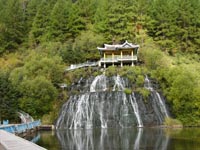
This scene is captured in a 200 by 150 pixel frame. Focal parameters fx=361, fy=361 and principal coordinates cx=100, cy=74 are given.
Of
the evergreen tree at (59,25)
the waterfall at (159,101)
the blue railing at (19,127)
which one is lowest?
the blue railing at (19,127)

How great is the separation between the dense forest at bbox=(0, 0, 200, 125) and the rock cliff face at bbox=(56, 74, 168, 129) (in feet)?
5.32

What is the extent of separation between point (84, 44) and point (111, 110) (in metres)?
19.0

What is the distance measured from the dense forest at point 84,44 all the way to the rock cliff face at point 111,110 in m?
1.62

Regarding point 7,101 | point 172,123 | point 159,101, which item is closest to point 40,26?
point 7,101

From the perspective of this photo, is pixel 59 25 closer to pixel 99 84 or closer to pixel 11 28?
pixel 11 28

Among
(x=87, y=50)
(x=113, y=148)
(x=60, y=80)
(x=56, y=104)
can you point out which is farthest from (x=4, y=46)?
(x=113, y=148)

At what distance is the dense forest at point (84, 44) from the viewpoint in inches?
1619

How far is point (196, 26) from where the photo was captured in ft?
202

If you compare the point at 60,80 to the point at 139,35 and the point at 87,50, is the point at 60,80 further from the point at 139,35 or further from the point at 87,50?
the point at 139,35

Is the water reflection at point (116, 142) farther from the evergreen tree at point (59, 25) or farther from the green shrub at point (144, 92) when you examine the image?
the evergreen tree at point (59, 25)

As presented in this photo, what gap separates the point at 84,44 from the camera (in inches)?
2244

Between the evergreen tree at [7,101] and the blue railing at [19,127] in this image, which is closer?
the blue railing at [19,127]

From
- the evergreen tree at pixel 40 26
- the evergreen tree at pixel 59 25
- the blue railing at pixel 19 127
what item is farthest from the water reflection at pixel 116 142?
the evergreen tree at pixel 40 26

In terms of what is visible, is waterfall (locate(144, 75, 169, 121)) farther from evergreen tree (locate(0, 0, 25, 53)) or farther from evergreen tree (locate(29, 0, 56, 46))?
evergreen tree (locate(0, 0, 25, 53))
